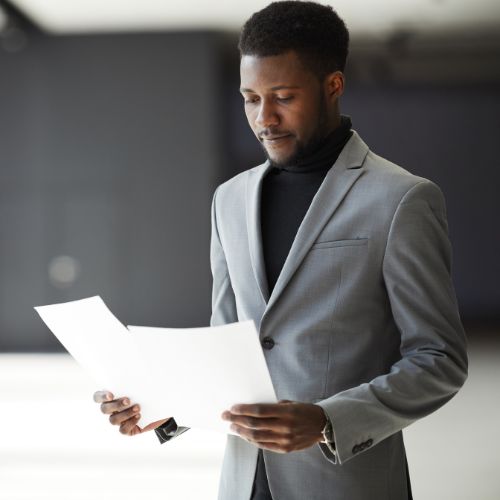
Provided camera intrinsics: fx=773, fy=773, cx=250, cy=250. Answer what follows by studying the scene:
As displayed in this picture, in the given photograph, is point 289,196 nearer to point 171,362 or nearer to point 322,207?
point 322,207

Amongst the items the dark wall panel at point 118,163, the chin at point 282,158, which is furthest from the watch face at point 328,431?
the dark wall panel at point 118,163

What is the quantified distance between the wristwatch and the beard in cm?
39

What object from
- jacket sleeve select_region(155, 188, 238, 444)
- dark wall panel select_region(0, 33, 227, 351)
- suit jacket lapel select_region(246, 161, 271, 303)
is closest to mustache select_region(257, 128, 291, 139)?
suit jacket lapel select_region(246, 161, 271, 303)

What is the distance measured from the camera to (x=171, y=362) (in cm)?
100

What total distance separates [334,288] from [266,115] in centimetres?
26

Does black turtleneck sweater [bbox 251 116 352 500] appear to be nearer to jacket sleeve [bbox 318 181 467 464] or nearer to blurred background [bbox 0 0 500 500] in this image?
jacket sleeve [bbox 318 181 467 464]

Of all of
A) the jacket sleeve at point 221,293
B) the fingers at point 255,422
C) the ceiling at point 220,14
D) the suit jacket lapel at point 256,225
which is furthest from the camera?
the ceiling at point 220,14

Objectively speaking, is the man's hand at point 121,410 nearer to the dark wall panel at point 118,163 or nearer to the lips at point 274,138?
the lips at point 274,138

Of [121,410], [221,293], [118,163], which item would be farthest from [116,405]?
[118,163]

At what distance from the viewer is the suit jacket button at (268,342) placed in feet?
3.63

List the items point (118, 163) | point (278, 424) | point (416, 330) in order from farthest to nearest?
point (118, 163), point (416, 330), point (278, 424)

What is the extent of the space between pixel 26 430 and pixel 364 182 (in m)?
4.13

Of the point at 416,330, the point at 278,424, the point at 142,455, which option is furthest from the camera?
the point at 142,455

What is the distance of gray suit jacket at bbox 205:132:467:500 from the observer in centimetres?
103
